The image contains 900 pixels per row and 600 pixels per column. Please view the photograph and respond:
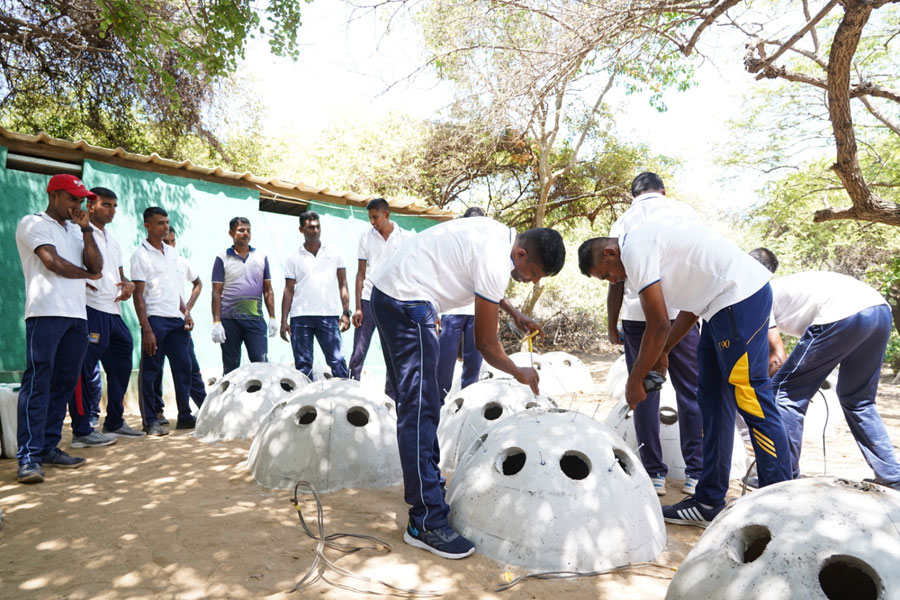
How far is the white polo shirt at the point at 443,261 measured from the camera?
336cm

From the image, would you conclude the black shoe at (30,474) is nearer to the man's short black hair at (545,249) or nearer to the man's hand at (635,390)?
the man's short black hair at (545,249)

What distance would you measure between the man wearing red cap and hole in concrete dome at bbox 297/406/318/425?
1.93 meters

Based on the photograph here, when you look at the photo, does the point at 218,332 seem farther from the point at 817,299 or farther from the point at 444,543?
the point at 817,299

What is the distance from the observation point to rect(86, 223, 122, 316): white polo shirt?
18.6 ft

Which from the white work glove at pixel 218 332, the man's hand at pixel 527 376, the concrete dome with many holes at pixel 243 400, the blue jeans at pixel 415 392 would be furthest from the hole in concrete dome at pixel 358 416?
the white work glove at pixel 218 332

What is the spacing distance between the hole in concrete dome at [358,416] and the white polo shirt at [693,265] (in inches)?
98.8

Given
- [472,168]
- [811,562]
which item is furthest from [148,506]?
[472,168]

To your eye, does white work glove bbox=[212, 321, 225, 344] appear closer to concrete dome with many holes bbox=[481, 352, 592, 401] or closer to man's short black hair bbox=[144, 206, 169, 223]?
man's short black hair bbox=[144, 206, 169, 223]

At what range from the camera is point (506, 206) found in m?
16.3

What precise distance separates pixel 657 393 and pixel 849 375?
55.6 inches

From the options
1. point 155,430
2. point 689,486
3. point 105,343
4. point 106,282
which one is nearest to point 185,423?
point 155,430

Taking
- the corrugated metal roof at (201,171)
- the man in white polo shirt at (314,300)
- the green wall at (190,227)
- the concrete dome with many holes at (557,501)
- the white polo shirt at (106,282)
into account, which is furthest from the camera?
the corrugated metal roof at (201,171)

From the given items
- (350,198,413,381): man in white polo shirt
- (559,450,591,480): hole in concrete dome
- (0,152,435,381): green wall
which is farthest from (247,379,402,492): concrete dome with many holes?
(0,152,435,381): green wall

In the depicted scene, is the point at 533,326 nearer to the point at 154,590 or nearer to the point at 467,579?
the point at 467,579
